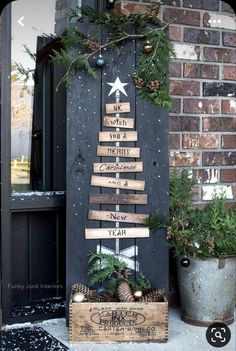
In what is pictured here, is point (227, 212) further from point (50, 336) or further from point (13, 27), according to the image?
point (13, 27)

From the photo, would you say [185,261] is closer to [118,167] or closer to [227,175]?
[118,167]

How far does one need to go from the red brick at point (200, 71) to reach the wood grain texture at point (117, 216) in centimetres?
95

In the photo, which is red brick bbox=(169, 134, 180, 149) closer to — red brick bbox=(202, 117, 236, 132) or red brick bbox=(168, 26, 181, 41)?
red brick bbox=(202, 117, 236, 132)

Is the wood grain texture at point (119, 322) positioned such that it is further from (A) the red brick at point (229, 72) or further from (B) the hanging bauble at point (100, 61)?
(A) the red brick at point (229, 72)

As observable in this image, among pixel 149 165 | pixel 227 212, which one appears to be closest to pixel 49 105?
pixel 149 165

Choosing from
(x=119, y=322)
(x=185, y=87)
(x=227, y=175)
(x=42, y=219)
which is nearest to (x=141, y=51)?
(x=185, y=87)

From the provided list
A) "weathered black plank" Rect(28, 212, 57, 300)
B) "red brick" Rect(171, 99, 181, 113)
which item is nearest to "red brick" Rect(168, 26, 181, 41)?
"red brick" Rect(171, 99, 181, 113)

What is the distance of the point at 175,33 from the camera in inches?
121

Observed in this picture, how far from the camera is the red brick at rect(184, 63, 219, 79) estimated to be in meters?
3.12

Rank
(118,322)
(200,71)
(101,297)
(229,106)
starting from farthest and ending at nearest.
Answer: (229,106) < (200,71) < (101,297) < (118,322)

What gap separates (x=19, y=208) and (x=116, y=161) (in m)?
0.62

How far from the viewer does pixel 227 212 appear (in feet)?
9.95

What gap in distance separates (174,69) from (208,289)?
1.33 metres

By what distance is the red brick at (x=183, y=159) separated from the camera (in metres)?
3.10
